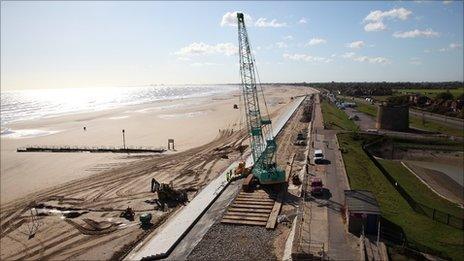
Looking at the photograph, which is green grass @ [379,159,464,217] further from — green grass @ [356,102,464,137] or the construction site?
green grass @ [356,102,464,137]

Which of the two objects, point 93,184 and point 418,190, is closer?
point 418,190

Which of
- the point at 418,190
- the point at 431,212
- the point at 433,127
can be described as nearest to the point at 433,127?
the point at 433,127

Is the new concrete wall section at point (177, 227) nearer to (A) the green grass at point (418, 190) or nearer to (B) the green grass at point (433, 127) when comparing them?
(A) the green grass at point (418, 190)

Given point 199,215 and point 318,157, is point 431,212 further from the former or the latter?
point 199,215

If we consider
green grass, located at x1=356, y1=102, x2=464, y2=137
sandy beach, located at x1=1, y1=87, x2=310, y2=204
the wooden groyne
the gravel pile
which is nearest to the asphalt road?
the gravel pile

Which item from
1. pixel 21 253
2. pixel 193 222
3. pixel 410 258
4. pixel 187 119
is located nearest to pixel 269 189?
pixel 193 222
